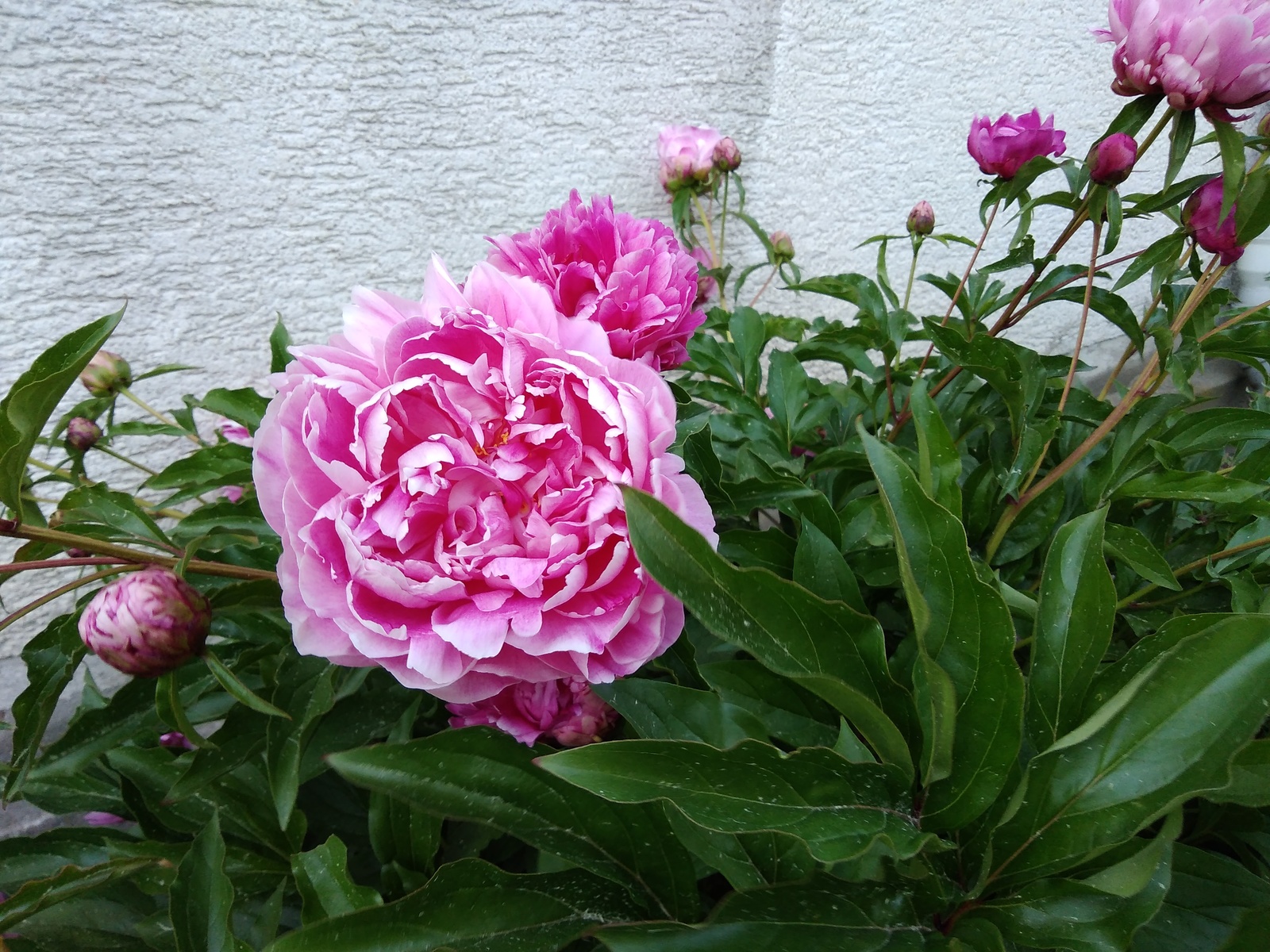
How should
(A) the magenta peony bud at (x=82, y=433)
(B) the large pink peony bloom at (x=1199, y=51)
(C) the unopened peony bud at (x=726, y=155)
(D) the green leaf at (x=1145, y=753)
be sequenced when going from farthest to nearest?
1. (C) the unopened peony bud at (x=726, y=155)
2. (A) the magenta peony bud at (x=82, y=433)
3. (B) the large pink peony bloom at (x=1199, y=51)
4. (D) the green leaf at (x=1145, y=753)

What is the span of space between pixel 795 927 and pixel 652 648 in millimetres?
124

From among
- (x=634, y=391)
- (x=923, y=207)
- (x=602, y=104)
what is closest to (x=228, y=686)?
(x=634, y=391)

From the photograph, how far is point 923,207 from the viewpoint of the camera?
68cm

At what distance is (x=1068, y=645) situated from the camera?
0.32 m

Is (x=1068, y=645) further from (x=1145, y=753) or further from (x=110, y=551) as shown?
(x=110, y=551)

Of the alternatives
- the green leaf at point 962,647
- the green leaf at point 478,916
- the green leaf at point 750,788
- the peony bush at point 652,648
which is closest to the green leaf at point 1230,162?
the peony bush at point 652,648

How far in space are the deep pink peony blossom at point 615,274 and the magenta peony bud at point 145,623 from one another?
24 centimetres

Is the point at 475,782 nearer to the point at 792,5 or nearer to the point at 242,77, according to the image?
the point at 242,77

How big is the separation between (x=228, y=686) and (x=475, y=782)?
13cm

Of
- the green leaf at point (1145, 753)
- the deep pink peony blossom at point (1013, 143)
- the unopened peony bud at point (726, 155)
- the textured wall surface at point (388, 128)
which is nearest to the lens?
the green leaf at point (1145, 753)

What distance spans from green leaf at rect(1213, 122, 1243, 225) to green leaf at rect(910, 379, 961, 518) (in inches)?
7.7

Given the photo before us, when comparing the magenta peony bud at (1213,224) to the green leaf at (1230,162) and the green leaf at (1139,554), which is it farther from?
the green leaf at (1139,554)

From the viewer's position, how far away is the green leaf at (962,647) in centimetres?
30

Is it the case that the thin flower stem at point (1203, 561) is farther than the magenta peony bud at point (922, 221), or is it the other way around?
the magenta peony bud at point (922, 221)
